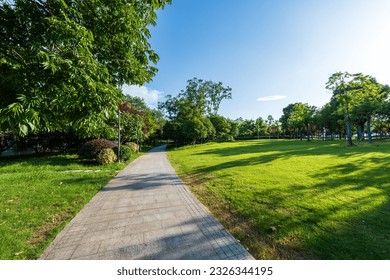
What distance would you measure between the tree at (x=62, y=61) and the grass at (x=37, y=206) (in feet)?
6.48

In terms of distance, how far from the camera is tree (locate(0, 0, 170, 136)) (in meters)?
2.64

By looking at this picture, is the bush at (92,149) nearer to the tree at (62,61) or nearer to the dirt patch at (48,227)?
the dirt patch at (48,227)

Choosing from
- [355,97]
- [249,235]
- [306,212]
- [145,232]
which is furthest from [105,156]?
[355,97]

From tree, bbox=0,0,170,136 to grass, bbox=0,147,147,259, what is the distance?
1.97 metres

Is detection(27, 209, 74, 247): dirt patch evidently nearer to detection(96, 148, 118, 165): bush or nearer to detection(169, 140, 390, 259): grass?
detection(169, 140, 390, 259): grass

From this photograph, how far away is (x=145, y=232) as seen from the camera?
138 inches

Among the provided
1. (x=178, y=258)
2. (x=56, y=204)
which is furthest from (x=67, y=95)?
(x=56, y=204)

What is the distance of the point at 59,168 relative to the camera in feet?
34.4

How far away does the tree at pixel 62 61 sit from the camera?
2.64m

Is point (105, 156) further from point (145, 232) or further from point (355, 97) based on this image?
point (355, 97)

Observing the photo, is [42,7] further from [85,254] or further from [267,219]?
[267,219]

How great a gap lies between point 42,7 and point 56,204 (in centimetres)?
464

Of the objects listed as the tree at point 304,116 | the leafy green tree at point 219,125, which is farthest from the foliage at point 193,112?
the tree at point 304,116

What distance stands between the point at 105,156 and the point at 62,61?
1009cm
